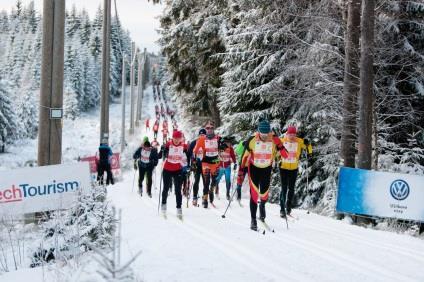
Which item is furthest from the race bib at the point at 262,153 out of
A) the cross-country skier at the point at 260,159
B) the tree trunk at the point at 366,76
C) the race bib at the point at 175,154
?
the tree trunk at the point at 366,76

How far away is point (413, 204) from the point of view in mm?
11281

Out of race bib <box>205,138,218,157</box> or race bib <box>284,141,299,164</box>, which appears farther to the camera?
race bib <box>205,138,218,157</box>

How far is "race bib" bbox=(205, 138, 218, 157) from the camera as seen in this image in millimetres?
12641

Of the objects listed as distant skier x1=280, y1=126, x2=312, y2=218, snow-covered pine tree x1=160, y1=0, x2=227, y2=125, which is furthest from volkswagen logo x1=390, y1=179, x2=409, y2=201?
snow-covered pine tree x1=160, y1=0, x2=227, y2=125

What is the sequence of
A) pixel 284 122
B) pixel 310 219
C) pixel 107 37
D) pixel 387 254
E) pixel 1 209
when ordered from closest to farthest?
pixel 387 254, pixel 1 209, pixel 310 219, pixel 284 122, pixel 107 37

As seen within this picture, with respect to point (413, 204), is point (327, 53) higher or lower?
higher

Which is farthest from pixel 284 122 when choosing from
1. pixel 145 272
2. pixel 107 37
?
pixel 145 272

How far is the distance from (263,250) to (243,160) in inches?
86.0

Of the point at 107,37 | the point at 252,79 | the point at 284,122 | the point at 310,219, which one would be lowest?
the point at 310,219

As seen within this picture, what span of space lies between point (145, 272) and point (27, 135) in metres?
68.7

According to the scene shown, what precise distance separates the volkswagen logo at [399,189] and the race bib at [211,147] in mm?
4154

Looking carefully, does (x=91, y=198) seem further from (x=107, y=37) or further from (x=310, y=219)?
Result: (x=107, y=37)

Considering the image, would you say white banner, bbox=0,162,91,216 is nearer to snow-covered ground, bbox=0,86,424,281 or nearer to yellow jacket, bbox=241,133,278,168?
snow-covered ground, bbox=0,86,424,281

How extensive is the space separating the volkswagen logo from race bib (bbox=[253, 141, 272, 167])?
3.77m
